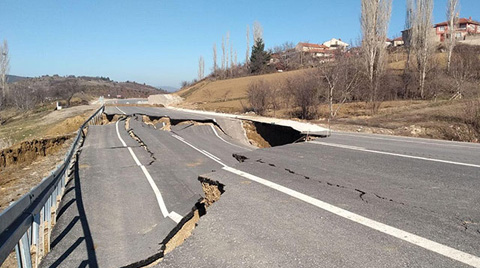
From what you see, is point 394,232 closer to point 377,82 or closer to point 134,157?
point 134,157

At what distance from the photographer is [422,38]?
119ft

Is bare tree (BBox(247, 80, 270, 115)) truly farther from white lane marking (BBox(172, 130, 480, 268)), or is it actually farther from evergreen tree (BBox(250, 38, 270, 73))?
evergreen tree (BBox(250, 38, 270, 73))

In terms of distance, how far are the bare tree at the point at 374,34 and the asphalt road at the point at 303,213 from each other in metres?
26.6

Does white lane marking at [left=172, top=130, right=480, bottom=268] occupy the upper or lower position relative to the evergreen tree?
lower

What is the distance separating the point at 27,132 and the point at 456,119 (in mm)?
37809

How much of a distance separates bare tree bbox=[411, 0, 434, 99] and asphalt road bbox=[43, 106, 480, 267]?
3048cm

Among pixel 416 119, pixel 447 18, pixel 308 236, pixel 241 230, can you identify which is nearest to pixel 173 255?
pixel 241 230

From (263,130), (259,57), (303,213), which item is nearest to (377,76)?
(263,130)

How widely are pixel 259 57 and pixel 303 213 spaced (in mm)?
80257

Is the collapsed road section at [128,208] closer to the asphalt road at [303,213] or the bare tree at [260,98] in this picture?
the asphalt road at [303,213]

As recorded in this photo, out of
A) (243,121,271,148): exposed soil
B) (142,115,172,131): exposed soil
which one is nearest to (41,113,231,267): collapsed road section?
(243,121,271,148): exposed soil

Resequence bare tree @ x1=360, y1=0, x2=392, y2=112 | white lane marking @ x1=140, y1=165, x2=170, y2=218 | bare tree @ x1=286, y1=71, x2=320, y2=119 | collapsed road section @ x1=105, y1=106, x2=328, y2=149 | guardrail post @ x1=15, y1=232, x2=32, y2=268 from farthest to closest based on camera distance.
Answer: bare tree @ x1=360, y1=0, x2=392, y2=112
bare tree @ x1=286, y1=71, x2=320, y2=119
collapsed road section @ x1=105, y1=106, x2=328, y2=149
white lane marking @ x1=140, y1=165, x2=170, y2=218
guardrail post @ x1=15, y1=232, x2=32, y2=268

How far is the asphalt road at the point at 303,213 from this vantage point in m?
3.17

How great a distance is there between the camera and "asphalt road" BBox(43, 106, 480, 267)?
10.4 feet
